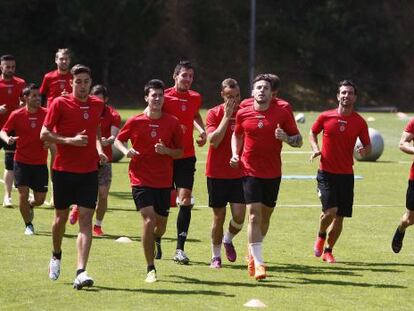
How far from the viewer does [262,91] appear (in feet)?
37.1

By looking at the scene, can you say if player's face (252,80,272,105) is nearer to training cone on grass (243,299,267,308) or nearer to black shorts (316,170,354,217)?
black shorts (316,170,354,217)

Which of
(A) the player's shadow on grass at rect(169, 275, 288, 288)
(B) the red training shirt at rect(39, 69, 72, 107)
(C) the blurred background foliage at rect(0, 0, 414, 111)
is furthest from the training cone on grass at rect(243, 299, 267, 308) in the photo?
(C) the blurred background foliage at rect(0, 0, 414, 111)

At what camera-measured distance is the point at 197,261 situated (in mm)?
12609

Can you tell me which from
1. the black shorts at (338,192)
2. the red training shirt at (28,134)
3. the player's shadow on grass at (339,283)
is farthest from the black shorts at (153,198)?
the red training shirt at (28,134)

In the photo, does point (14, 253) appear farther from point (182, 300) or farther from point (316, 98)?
point (316, 98)

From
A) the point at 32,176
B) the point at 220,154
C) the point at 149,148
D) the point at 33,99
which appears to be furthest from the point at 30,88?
the point at 149,148

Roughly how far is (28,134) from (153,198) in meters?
4.06

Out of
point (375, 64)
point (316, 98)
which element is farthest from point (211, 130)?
point (375, 64)

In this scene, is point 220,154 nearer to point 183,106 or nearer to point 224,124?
point 224,124

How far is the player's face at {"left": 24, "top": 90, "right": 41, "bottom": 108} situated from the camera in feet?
47.6

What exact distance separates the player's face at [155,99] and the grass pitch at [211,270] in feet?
5.78

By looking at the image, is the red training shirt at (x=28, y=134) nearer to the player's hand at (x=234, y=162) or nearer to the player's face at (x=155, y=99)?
the player's face at (x=155, y=99)

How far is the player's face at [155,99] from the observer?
1105cm

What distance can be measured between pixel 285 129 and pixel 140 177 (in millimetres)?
1614
